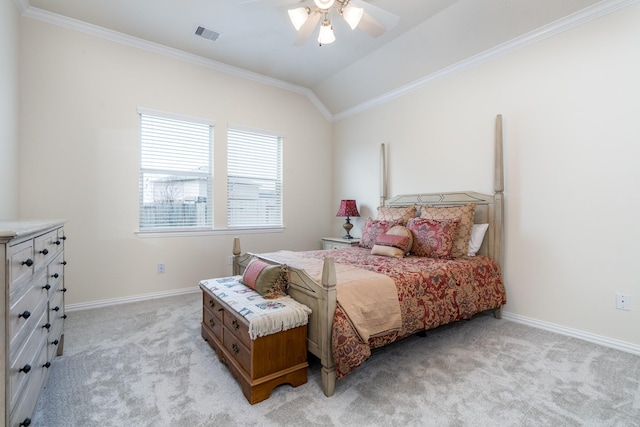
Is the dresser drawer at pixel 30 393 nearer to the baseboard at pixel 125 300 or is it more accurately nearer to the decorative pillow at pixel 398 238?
the baseboard at pixel 125 300

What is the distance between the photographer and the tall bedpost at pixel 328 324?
181 centimetres

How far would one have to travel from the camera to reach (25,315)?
126cm

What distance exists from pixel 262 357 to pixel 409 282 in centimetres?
115

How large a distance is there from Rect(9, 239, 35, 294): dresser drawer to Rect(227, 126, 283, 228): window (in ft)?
9.67

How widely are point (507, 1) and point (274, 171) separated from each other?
3389mm

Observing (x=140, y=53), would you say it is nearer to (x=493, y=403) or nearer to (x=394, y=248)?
(x=394, y=248)

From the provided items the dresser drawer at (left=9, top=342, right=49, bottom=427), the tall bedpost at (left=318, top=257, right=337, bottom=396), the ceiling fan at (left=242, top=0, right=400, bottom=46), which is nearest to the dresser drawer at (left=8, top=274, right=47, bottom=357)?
the dresser drawer at (left=9, top=342, right=49, bottom=427)

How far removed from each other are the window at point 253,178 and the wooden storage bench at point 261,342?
2372 millimetres

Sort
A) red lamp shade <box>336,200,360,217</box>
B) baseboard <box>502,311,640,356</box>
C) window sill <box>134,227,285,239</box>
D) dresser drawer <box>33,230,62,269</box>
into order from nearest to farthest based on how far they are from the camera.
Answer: dresser drawer <box>33,230,62,269</box> < baseboard <box>502,311,640,356</box> < window sill <box>134,227,285,239</box> < red lamp shade <box>336,200,360,217</box>

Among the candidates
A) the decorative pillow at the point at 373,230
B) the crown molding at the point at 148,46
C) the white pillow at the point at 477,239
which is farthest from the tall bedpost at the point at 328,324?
the crown molding at the point at 148,46

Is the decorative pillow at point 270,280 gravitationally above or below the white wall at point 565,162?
below

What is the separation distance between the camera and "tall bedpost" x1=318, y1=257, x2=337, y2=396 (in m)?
1.81

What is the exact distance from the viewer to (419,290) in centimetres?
227

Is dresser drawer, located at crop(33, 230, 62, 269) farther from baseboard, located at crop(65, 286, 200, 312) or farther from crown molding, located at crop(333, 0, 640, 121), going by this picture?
crown molding, located at crop(333, 0, 640, 121)
